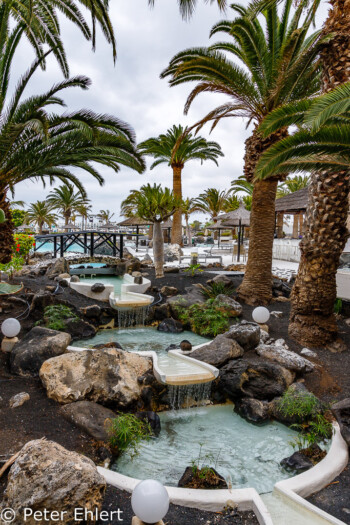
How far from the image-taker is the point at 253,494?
338 cm

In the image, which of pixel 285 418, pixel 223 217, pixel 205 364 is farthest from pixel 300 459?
pixel 223 217

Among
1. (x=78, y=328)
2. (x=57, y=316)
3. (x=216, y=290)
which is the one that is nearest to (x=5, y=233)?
(x=57, y=316)

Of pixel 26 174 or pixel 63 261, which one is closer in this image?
pixel 26 174

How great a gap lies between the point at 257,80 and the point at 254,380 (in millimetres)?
8129

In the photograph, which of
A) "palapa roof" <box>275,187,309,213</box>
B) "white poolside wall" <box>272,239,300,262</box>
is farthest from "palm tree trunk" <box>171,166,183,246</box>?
"palapa roof" <box>275,187,309,213</box>

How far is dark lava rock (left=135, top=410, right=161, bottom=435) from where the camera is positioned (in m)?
4.83

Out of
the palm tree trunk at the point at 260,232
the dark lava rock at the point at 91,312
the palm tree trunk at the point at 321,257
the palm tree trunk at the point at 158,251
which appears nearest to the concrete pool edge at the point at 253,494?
the palm tree trunk at the point at 321,257

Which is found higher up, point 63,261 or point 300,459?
point 63,261

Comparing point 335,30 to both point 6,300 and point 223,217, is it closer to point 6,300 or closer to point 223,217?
point 6,300

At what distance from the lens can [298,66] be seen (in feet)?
25.5

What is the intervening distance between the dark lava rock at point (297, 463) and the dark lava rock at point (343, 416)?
59 centimetres

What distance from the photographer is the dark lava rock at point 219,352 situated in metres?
6.30

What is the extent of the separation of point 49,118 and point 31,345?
16.6 feet

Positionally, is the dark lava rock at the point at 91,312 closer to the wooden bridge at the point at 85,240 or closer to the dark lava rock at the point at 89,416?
the dark lava rock at the point at 89,416
